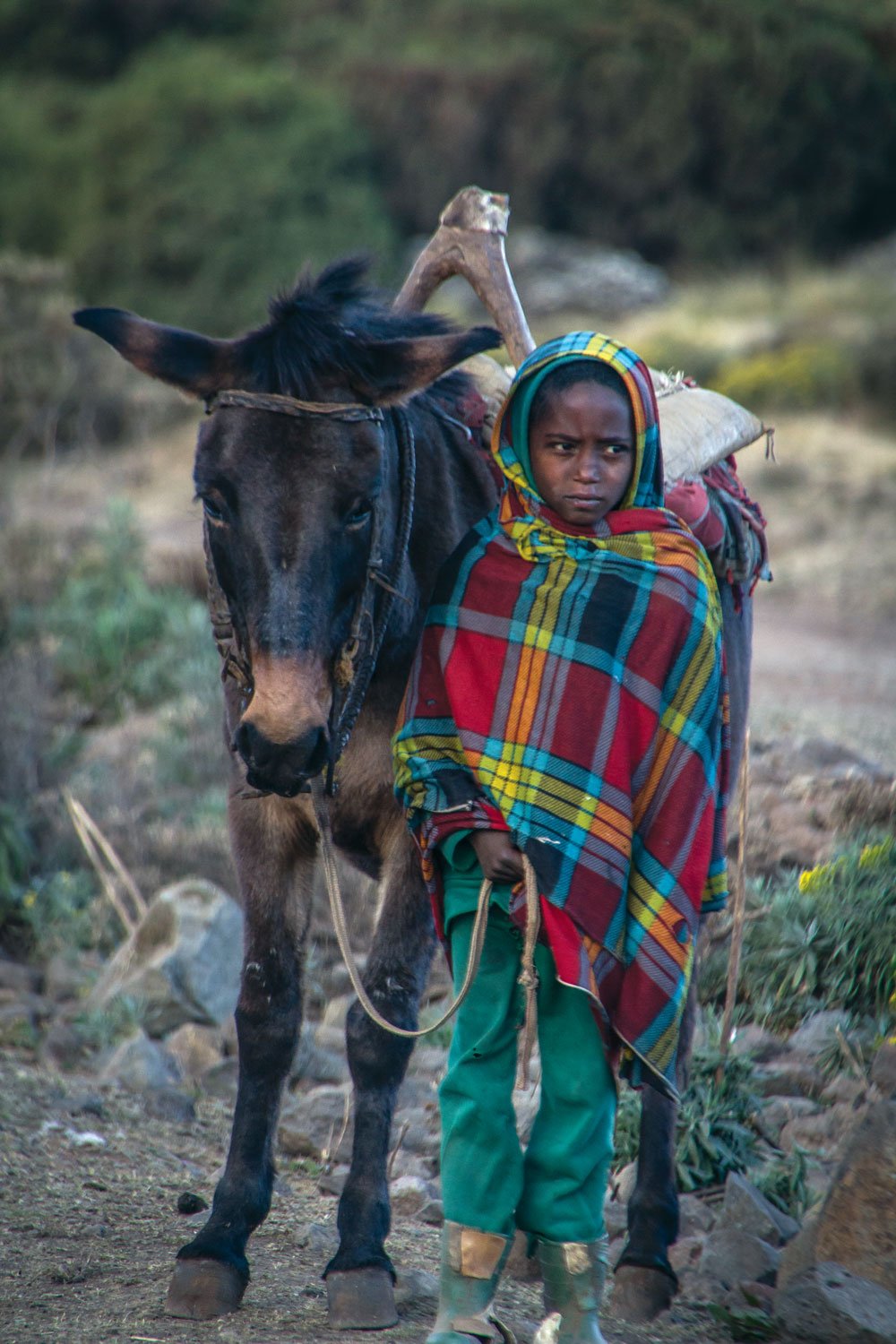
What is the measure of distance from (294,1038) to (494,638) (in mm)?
1109

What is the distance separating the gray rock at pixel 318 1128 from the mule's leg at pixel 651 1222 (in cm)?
98

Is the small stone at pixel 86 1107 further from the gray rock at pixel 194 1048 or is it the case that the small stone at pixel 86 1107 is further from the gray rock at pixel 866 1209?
the gray rock at pixel 866 1209

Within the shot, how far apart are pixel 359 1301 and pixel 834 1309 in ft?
3.18

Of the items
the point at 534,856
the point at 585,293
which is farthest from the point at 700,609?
the point at 585,293

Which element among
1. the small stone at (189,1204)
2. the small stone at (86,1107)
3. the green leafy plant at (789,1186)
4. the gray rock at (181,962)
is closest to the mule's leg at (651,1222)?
the green leafy plant at (789,1186)

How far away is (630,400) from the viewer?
112 inches

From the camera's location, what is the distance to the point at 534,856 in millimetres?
2740

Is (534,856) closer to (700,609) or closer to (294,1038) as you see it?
(700,609)

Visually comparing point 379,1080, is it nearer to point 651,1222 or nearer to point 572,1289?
point 572,1289

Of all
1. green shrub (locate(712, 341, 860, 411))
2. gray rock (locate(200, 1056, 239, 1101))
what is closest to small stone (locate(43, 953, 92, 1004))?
gray rock (locate(200, 1056, 239, 1101))

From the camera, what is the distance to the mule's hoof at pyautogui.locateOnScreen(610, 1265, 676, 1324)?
3.40 m

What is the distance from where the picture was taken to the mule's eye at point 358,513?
2912mm

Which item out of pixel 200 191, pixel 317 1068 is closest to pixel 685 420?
pixel 317 1068

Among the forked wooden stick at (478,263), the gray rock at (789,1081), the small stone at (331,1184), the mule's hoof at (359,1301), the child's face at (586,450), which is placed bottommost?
the small stone at (331,1184)
